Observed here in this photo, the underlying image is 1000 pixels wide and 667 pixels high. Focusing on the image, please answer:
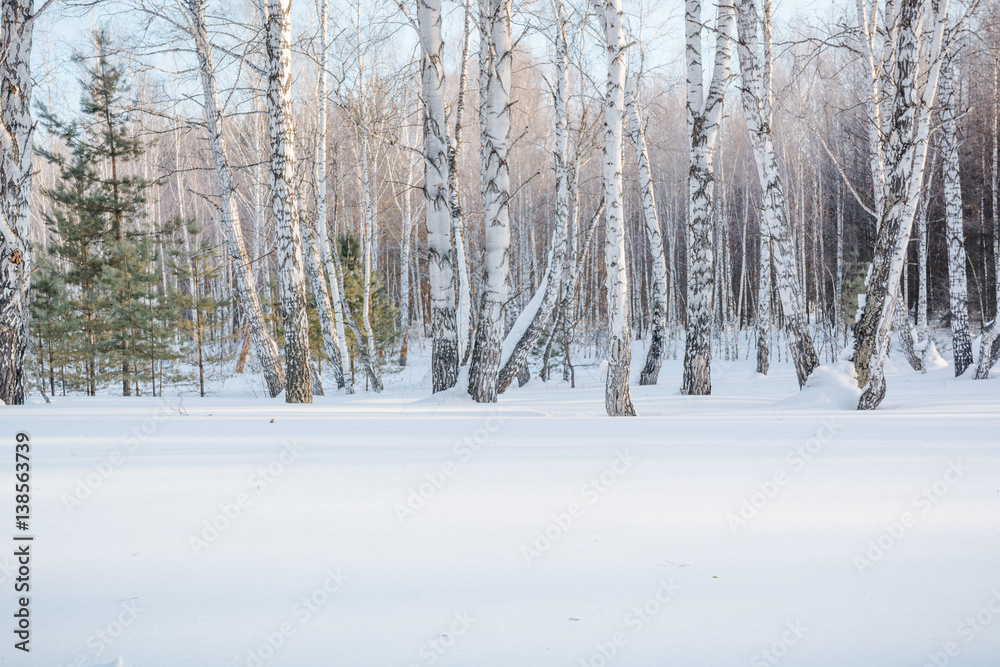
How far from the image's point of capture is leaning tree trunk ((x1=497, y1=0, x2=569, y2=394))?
29.7 feet

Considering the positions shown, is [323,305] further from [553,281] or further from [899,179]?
[899,179]

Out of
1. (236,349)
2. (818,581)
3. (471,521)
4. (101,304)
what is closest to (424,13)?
(471,521)

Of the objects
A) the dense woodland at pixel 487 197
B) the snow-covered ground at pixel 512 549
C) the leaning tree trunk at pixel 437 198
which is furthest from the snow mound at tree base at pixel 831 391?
the leaning tree trunk at pixel 437 198

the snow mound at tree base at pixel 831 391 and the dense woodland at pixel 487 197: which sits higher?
the dense woodland at pixel 487 197

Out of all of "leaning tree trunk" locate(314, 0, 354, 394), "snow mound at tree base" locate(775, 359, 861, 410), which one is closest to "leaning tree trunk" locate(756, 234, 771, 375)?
"snow mound at tree base" locate(775, 359, 861, 410)

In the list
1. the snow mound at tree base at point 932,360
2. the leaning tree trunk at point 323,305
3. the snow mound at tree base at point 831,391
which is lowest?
the snow mound at tree base at point 932,360

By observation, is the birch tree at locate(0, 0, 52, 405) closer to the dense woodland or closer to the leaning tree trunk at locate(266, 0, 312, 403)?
the dense woodland

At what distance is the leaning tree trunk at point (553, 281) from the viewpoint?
905 cm

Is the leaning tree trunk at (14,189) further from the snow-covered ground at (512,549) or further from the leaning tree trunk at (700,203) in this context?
the leaning tree trunk at (700,203)

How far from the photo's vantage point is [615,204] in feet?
18.2

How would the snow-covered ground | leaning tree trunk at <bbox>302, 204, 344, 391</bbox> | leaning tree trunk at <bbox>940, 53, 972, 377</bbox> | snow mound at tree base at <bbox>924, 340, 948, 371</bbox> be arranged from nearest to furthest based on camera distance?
1. the snow-covered ground
2. leaning tree trunk at <bbox>940, 53, 972, 377</bbox>
3. leaning tree trunk at <bbox>302, 204, 344, 391</bbox>
4. snow mound at tree base at <bbox>924, 340, 948, 371</bbox>

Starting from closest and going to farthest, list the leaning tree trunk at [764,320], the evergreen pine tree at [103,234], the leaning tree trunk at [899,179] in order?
1. the leaning tree trunk at [899,179]
2. the leaning tree trunk at [764,320]
3. the evergreen pine tree at [103,234]

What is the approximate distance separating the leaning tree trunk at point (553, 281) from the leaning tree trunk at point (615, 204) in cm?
319

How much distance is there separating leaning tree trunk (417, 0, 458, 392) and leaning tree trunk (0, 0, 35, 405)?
4175mm
